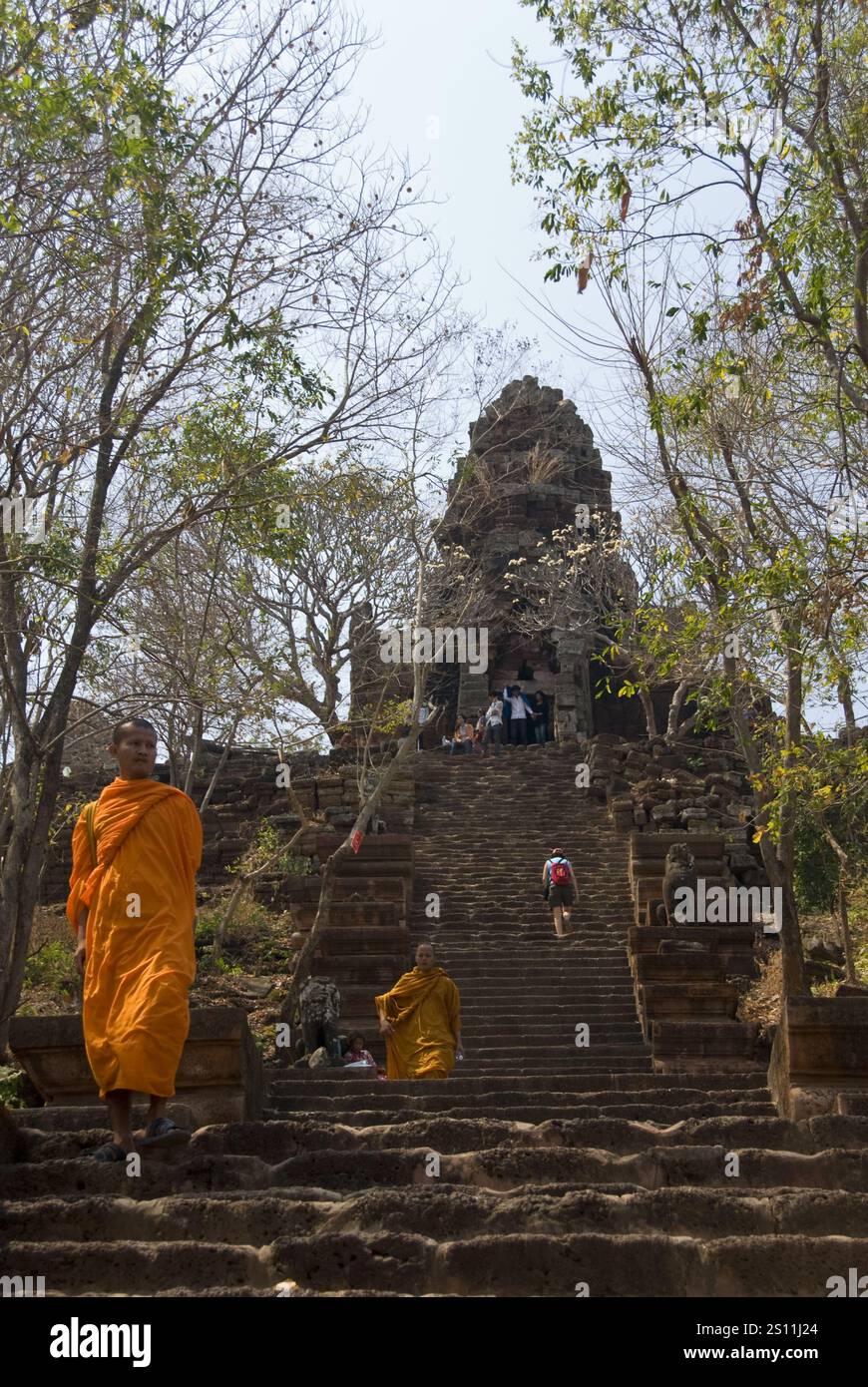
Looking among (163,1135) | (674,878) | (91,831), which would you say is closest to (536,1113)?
(163,1135)

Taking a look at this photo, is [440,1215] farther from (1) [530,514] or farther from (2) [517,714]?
(1) [530,514]

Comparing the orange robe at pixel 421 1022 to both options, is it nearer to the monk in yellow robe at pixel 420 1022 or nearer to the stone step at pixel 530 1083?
the monk in yellow robe at pixel 420 1022

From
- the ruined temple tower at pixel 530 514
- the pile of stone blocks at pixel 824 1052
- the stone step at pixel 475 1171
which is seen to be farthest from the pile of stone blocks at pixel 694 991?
the ruined temple tower at pixel 530 514

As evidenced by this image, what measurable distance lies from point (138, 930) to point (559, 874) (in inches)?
420

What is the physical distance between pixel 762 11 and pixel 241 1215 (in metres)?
8.46

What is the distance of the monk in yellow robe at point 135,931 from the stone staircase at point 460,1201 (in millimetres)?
360

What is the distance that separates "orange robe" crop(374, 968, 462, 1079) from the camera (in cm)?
1019

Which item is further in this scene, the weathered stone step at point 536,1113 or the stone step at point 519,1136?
the weathered stone step at point 536,1113

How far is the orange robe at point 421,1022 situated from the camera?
1019 cm

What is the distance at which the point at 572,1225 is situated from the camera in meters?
5.24

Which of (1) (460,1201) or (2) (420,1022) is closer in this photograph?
(1) (460,1201)

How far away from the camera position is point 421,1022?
10.2 m

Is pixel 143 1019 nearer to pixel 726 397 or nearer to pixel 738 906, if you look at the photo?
pixel 726 397

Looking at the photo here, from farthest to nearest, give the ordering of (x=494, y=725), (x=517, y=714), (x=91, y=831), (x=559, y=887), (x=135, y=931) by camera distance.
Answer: (x=517, y=714) → (x=494, y=725) → (x=559, y=887) → (x=91, y=831) → (x=135, y=931)
